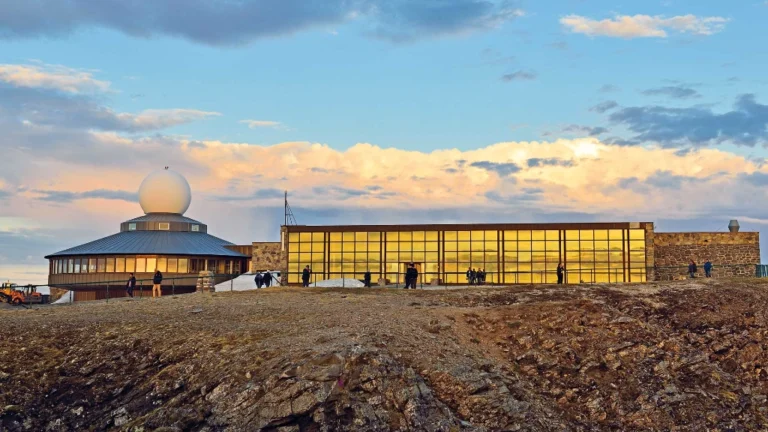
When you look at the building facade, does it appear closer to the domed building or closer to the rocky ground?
the domed building

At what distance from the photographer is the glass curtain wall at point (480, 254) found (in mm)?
64688

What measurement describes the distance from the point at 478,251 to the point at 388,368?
4139cm

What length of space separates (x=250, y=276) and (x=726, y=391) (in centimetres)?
4355

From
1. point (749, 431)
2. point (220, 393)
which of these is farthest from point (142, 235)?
point (749, 431)

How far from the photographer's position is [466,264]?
65.7m

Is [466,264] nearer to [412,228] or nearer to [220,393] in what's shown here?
[412,228]

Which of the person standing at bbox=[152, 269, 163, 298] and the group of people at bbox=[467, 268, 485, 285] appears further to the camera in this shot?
the group of people at bbox=[467, 268, 485, 285]

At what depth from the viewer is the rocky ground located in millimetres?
23656

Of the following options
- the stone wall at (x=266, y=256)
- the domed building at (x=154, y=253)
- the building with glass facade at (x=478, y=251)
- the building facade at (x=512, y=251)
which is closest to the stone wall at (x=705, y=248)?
the building facade at (x=512, y=251)

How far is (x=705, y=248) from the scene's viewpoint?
65.7m

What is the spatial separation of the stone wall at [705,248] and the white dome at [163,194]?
44.6m

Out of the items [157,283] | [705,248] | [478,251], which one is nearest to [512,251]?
[478,251]

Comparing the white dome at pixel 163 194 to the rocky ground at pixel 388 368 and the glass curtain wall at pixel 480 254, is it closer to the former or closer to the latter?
the glass curtain wall at pixel 480 254

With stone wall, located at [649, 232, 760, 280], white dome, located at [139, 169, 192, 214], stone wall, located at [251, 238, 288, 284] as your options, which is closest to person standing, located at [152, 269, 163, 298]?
stone wall, located at [251, 238, 288, 284]
